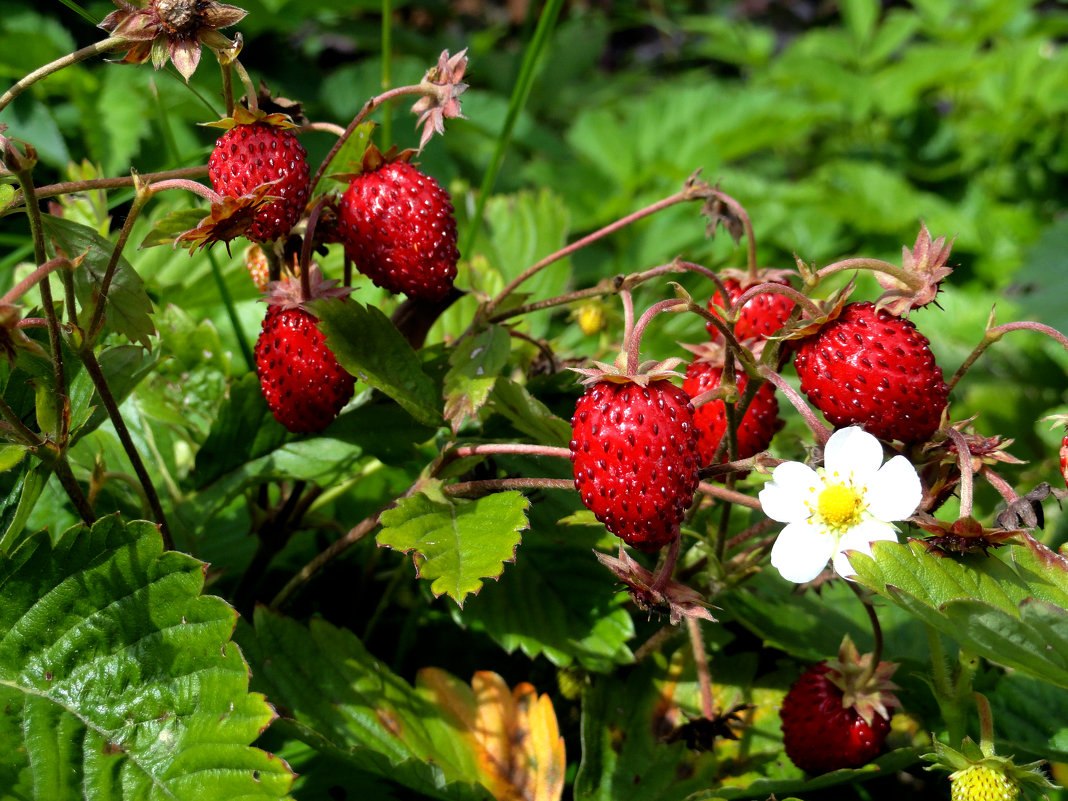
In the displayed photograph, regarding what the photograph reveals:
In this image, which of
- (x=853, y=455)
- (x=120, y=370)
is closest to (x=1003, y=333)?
(x=853, y=455)

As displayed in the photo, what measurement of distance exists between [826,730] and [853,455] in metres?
0.35

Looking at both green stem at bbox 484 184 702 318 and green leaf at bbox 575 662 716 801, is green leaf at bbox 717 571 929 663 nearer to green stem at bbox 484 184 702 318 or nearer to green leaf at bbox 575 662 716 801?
green leaf at bbox 575 662 716 801

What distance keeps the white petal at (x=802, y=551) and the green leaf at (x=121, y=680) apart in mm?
478

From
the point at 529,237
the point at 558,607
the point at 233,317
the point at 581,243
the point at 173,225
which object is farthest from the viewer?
the point at 529,237

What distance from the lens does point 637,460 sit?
915 millimetres

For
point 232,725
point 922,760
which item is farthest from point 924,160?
point 232,725

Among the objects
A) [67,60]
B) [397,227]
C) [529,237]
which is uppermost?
[67,60]

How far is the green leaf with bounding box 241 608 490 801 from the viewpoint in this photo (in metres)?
1.17

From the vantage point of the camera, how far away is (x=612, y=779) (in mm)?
1251

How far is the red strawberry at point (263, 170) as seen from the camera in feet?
3.34

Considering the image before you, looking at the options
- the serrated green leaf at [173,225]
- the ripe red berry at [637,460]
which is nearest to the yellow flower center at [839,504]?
the ripe red berry at [637,460]

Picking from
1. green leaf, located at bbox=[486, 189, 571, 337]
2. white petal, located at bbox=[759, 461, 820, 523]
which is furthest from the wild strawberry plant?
green leaf, located at bbox=[486, 189, 571, 337]

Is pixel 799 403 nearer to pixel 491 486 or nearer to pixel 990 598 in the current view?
pixel 990 598

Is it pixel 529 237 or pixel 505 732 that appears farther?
pixel 529 237
